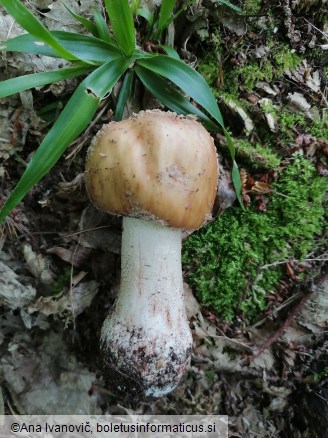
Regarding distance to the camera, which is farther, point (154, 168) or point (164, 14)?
point (164, 14)

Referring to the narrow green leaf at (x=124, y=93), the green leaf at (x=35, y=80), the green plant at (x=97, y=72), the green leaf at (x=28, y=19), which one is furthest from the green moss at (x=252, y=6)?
the green leaf at (x=28, y=19)

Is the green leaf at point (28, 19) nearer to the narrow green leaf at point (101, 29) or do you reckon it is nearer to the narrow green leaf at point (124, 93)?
the narrow green leaf at point (101, 29)

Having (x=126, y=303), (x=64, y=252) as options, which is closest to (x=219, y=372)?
(x=126, y=303)

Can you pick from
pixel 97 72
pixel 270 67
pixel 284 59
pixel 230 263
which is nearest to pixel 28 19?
pixel 97 72

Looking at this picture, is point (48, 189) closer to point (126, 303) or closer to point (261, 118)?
point (126, 303)

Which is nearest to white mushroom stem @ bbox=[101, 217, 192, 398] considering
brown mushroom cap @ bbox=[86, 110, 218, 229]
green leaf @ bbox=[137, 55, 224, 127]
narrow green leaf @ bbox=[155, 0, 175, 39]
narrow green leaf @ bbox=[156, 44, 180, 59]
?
brown mushroom cap @ bbox=[86, 110, 218, 229]

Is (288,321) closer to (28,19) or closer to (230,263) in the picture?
(230,263)
